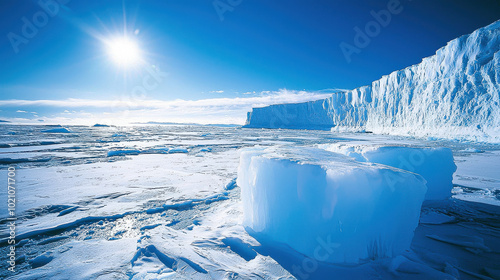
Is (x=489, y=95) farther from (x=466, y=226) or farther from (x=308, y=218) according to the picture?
(x=308, y=218)

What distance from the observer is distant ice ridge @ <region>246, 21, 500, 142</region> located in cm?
1717

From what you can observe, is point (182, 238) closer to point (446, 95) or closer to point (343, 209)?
point (343, 209)

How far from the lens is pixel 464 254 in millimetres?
2229

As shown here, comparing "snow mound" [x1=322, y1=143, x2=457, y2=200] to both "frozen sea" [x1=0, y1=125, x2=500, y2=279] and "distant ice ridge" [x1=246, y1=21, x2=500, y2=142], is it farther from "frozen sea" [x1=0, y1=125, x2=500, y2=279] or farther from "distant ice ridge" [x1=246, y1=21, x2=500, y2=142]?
"distant ice ridge" [x1=246, y1=21, x2=500, y2=142]

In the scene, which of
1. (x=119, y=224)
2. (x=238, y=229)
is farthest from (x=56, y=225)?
(x=238, y=229)

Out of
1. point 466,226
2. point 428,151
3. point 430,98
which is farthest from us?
point 430,98

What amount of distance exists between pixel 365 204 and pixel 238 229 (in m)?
1.65

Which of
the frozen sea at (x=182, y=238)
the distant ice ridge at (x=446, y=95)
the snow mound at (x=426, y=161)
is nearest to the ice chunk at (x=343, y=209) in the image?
the frozen sea at (x=182, y=238)

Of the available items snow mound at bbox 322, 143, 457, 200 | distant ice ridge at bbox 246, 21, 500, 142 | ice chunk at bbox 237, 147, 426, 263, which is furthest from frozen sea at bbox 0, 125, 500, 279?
distant ice ridge at bbox 246, 21, 500, 142

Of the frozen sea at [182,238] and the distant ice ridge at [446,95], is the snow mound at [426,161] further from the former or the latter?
the distant ice ridge at [446,95]

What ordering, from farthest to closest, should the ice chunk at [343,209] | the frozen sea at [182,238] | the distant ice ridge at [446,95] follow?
the distant ice ridge at [446,95] → the ice chunk at [343,209] → the frozen sea at [182,238]

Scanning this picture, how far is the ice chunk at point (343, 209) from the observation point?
213cm

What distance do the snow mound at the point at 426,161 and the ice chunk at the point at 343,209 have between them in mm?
1940

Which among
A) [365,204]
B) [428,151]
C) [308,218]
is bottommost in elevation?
[308,218]
